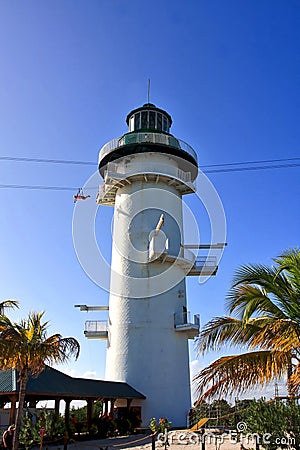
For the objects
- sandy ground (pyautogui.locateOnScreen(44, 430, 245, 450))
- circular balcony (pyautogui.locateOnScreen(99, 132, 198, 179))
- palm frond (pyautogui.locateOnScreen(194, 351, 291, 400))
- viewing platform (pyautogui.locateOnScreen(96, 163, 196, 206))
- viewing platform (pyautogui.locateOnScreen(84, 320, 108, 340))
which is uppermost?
circular balcony (pyautogui.locateOnScreen(99, 132, 198, 179))

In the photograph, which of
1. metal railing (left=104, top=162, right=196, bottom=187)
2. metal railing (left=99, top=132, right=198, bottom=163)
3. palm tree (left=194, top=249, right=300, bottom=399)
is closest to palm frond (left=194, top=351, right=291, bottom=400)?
palm tree (left=194, top=249, right=300, bottom=399)

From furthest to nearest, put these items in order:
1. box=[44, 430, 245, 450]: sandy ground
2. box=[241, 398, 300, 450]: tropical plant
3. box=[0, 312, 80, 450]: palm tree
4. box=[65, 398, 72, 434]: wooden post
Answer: box=[65, 398, 72, 434]: wooden post
box=[44, 430, 245, 450]: sandy ground
box=[0, 312, 80, 450]: palm tree
box=[241, 398, 300, 450]: tropical plant

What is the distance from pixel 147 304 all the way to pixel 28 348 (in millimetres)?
11705

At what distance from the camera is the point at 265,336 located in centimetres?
1002

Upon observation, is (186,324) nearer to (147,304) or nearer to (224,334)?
(147,304)

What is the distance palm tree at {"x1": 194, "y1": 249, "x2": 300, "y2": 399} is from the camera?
949 cm

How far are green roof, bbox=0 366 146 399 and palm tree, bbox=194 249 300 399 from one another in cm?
831

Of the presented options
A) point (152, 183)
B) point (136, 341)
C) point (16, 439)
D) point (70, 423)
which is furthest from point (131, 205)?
point (16, 439)

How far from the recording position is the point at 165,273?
968 inches

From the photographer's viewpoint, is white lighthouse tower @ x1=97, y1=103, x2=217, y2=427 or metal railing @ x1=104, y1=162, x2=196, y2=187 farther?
metal railing @ x1=104, y1=162, x2=196, y2=187

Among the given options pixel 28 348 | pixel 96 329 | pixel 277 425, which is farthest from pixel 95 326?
pixel 277 425

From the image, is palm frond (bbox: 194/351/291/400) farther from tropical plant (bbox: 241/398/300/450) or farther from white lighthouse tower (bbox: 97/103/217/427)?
white lighthouse tower (bbox: 97/103/217/427)

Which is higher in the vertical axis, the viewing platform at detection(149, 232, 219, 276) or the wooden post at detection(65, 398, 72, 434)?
the viewing platform at detection(149, 232, 219, 276)

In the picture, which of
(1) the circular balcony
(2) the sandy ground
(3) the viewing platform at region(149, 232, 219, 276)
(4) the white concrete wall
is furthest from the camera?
(1) the circular balcony
